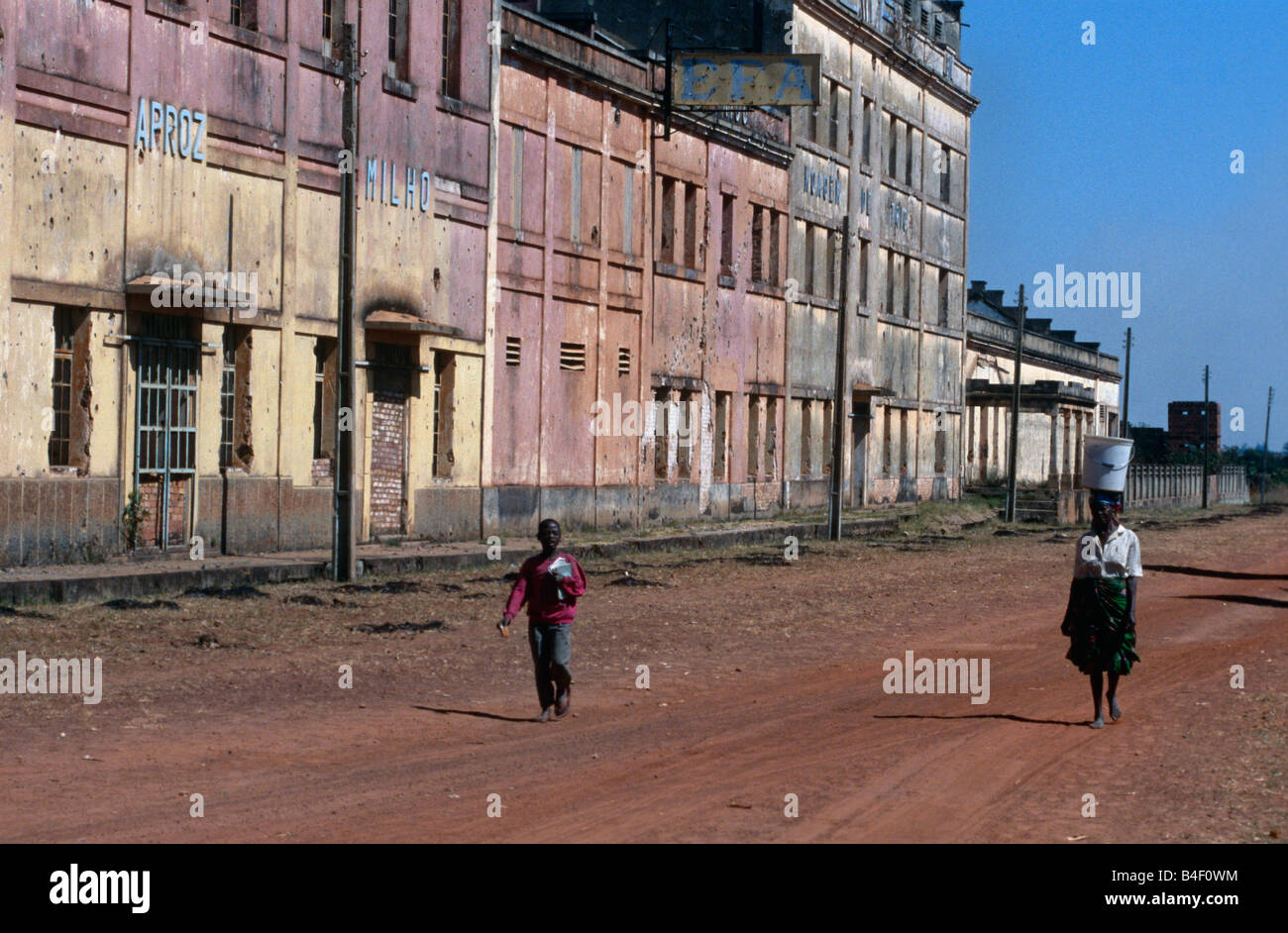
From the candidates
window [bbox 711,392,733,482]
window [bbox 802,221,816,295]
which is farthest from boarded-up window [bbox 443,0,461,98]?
window [bbox 802,221,816,295]

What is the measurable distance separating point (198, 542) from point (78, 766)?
1265 centimetres

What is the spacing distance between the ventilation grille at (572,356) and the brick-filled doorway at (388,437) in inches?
227

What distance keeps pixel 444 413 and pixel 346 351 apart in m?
8.26

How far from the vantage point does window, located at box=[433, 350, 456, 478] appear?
29.8 m

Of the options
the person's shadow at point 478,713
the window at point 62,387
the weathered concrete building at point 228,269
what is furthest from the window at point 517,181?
the person's shadow at point 478,713

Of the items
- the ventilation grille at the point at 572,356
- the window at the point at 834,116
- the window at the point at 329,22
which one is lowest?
the ventilation grille at the point at 572,356

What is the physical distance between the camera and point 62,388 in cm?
2122

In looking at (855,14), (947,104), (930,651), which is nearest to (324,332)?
(930,651)

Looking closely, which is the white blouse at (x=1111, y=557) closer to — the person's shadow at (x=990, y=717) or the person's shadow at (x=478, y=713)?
the person's shadow at (x=990, y=717)

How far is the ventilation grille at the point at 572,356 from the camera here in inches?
1334

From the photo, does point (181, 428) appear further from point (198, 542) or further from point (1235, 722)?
point (1235, 722)

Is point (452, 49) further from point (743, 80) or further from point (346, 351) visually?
point (743, 80)

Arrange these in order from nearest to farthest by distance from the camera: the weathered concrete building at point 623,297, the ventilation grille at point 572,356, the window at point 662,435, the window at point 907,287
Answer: the weathered concrete building at point 623,297
the ventilation grille at point 572,356
the window at point 662,435
the window at point 907,287
